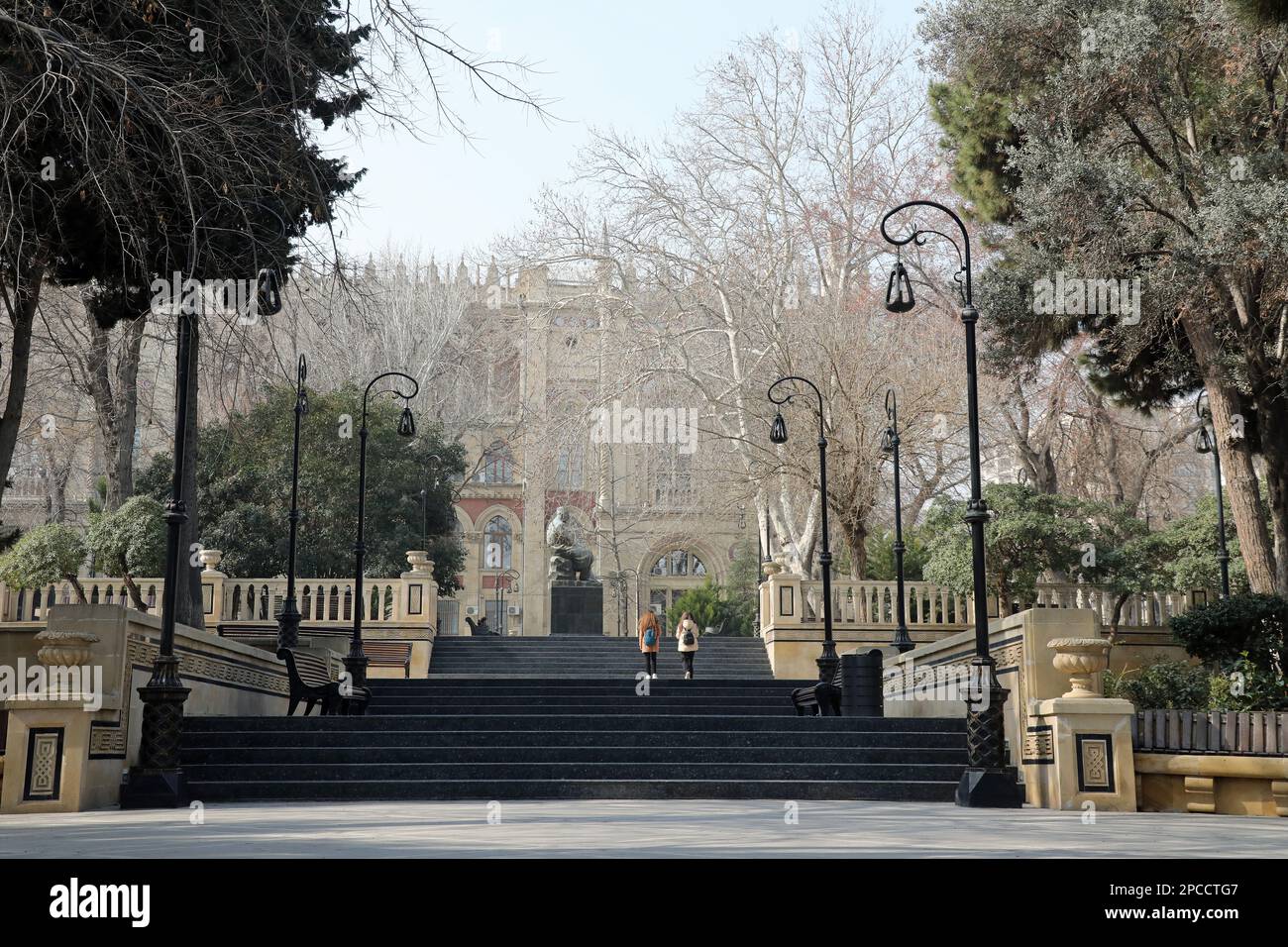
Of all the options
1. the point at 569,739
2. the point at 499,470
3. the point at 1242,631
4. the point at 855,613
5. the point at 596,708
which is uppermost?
the point at 499,470

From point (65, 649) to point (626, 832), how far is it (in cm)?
652

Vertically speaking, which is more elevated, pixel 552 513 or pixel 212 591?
pixel 552 513

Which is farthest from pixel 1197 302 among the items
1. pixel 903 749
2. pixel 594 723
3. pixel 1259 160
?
pixel 594 723

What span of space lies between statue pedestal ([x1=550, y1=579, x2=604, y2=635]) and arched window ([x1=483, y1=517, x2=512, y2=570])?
26339mm

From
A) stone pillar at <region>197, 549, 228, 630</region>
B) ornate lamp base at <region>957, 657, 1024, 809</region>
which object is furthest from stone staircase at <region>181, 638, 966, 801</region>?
stone pillar at <region>197, 549, 228, 630</region>

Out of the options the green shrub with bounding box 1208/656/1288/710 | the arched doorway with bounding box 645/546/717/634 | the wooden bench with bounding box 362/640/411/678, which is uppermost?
the arched doorway with bounding box 645/546/717/634

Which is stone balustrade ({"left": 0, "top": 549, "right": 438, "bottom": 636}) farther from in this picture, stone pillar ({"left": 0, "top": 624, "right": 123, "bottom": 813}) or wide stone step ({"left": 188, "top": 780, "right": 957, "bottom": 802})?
stone pillar ({"left": 0, "top": 624, "right": 123, "bottom": 813})

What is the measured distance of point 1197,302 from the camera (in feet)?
59.5

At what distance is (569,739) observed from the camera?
48.7 ft

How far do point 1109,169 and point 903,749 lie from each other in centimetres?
957

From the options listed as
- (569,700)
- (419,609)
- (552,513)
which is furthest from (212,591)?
(552,513)

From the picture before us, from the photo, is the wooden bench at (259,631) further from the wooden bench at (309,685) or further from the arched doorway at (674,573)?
the arched doorway at (674,573)

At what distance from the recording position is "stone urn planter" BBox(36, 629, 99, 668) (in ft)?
39.1

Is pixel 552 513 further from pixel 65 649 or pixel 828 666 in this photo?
pixel 65 649
